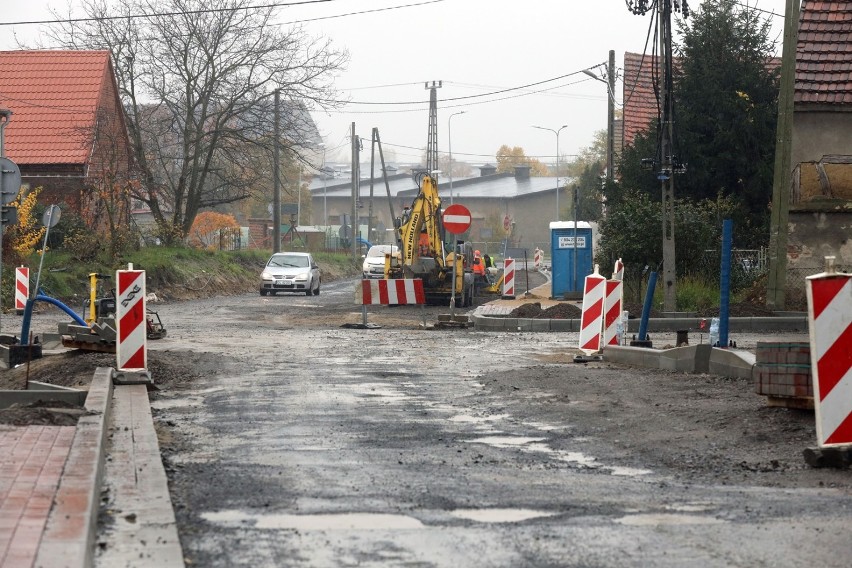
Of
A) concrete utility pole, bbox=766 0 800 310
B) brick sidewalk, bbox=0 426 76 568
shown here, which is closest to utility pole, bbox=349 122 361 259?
concrete utility pole, bbox=766 0 800 310

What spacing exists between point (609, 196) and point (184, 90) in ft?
60.8

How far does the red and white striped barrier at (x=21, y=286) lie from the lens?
2812 centimetres

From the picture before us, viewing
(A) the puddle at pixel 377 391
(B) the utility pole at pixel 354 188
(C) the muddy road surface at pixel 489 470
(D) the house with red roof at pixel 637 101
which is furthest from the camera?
(B) the utility pole at pixel 354 188

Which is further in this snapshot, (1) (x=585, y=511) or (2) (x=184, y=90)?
(2) (x=184, y=90)

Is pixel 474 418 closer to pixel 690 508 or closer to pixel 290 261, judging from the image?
pixel 690 508

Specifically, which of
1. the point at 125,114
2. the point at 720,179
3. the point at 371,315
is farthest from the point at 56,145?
the point at 720,179

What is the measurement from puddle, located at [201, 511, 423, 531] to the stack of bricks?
14.6ft

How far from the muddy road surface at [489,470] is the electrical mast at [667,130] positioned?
10.2 meters

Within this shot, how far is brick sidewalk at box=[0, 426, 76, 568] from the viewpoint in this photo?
5.23 meters

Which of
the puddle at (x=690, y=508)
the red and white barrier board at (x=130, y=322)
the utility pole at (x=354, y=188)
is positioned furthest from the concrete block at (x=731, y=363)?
the utility pole at (x=354, y=188)

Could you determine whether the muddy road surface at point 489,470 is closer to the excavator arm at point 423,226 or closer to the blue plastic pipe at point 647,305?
the blue plastic pipe at point 647,305

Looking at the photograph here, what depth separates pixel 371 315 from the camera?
31.5 metres

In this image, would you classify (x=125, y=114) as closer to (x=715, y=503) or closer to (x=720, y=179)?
(x=720, y=179)

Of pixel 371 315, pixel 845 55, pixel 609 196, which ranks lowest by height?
pixel 371 315
